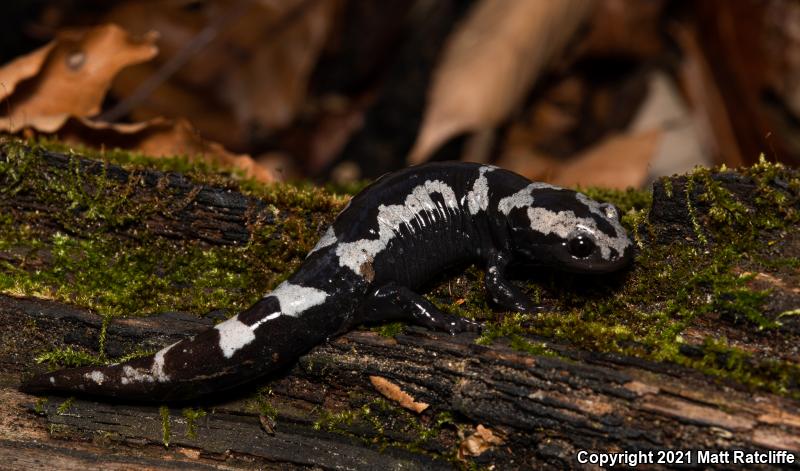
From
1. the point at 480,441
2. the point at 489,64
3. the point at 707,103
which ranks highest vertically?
the point at 707,103

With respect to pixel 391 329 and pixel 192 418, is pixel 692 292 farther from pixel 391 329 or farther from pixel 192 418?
pixel 192 418

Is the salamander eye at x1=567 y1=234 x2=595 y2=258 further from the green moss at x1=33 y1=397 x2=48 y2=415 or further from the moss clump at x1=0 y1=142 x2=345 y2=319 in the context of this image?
the green moss at x1=33 y1=397 x2=48 y2=415

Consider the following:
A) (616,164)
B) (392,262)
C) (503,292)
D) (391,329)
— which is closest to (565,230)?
(503,292)

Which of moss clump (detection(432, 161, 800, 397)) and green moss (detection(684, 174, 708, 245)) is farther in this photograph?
green moss (detection(684, 174, 708, 245))

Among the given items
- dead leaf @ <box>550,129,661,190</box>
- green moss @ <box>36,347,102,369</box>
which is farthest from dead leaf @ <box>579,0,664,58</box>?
green moss @ <box>36,347,102,369</box>

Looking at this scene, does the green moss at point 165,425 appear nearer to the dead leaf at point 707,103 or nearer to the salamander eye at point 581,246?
the salamander eye at point 581,246
